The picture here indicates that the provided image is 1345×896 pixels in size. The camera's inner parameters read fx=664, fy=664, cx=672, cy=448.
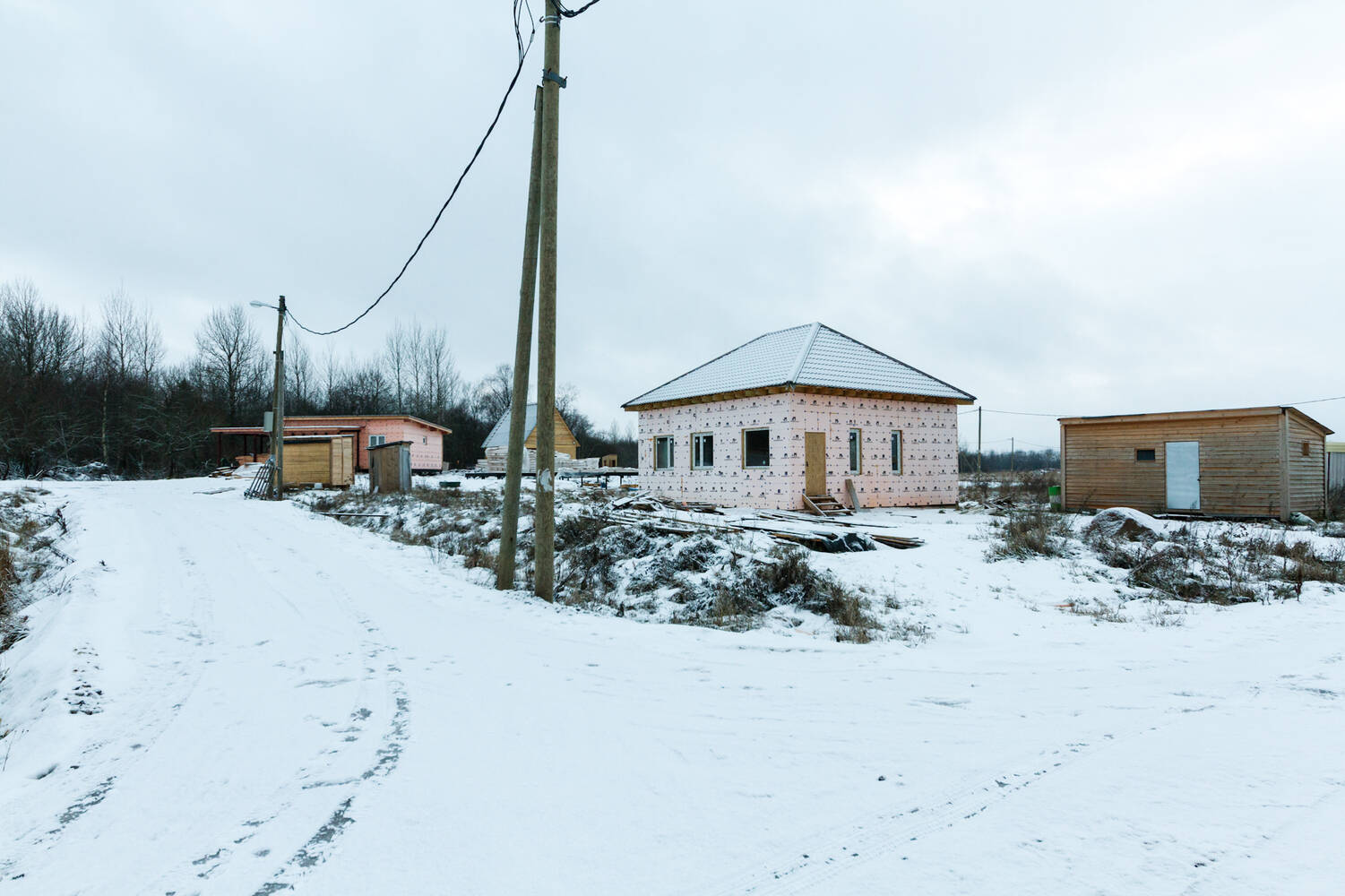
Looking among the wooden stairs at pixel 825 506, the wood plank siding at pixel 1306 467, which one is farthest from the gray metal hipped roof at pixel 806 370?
the wood plank siding at pixel 1306 467

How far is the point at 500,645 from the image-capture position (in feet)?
20.6

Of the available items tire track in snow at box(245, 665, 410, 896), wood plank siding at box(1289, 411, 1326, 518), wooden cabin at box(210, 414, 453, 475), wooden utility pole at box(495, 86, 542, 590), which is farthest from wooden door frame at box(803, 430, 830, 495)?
wooden cabin at box(210, 414, 453, 475)

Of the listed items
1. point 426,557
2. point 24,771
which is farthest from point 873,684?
point 426,557

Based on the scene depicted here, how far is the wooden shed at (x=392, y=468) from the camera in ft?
80.2

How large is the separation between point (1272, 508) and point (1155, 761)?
1855cm

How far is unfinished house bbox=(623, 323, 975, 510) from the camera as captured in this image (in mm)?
18859

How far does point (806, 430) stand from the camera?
18844 millimetres

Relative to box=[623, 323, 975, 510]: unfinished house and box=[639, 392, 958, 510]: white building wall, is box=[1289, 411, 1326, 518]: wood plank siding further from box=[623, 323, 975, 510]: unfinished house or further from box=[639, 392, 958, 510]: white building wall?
box=[639, 392, 958, 510]: white building wall

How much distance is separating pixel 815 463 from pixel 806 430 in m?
0.98

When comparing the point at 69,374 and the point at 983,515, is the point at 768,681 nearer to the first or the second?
the point at 983,515

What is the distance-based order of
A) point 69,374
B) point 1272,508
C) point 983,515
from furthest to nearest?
point 69,374, point 983,515, point 1272,508

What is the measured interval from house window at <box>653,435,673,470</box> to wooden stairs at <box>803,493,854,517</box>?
17.9 ft

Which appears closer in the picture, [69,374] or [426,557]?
[426,557]

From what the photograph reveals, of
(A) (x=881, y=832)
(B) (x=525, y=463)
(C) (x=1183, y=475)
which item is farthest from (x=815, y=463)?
(B) (x=525, y=463)
